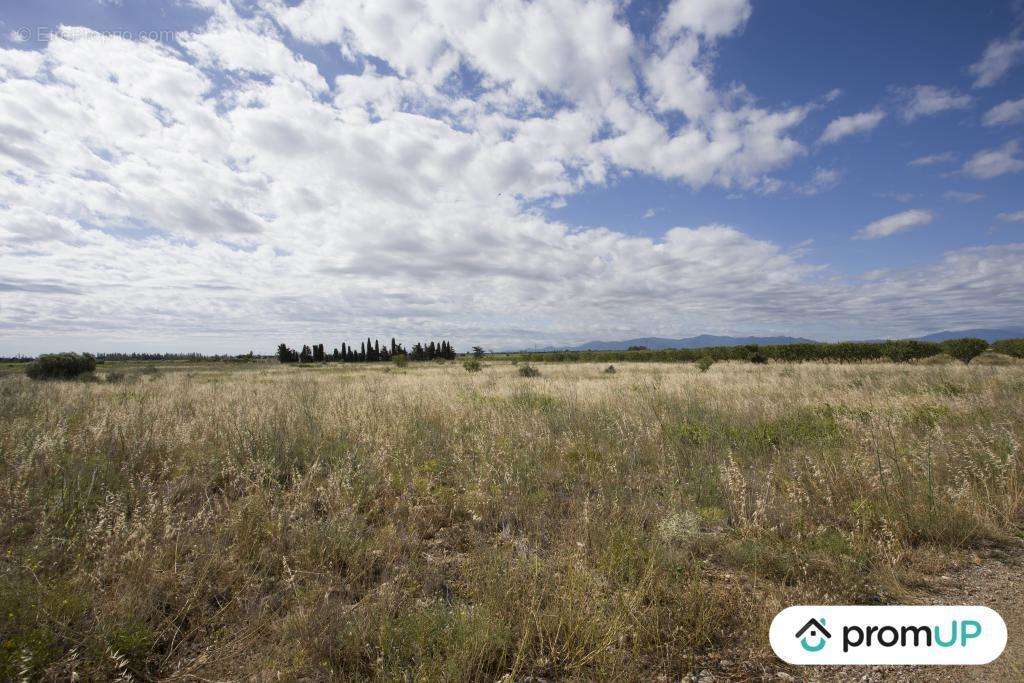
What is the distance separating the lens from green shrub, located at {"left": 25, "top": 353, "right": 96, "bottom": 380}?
79.9ft

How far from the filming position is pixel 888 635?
10.0ft

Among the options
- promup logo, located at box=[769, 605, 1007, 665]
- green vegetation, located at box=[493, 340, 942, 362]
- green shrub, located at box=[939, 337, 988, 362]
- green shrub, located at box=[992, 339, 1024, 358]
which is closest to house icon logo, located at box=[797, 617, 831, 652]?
promup logo, located at box=[769, 605, 1007, 665]

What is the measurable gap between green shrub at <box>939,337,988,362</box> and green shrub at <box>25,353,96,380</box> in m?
70.4

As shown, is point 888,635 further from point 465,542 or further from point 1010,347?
point 1010,347

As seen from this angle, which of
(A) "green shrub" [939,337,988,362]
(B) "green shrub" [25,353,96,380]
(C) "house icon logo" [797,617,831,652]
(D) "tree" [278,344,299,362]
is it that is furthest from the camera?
(D) "tree" [278,344,299,362]

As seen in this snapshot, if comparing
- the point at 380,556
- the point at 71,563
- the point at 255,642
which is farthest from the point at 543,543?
the point at 71,563

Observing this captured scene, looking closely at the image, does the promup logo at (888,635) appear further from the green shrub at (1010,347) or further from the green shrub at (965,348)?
the green shrub at (1010,347)

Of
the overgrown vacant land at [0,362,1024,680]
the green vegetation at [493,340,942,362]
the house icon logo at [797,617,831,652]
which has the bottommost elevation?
the house icon logo at [797,617,831,652]

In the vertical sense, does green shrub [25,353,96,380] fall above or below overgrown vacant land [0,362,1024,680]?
above

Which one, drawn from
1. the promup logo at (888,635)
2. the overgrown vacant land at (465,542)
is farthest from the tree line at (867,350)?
the promup logo at (888,635)

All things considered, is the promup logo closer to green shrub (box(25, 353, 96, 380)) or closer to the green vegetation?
green shrub (box(25, 353, 96, 380))

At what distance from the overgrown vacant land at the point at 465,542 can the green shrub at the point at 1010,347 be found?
54382 mm

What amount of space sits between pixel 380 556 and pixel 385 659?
1.35 metres

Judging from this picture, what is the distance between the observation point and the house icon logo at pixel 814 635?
2.91 metres
